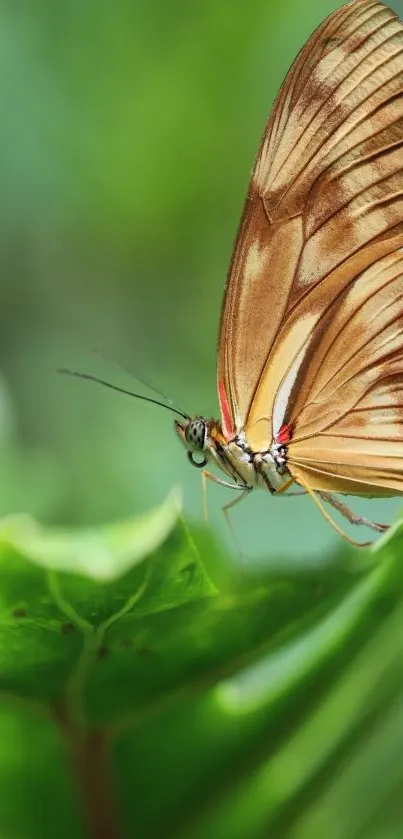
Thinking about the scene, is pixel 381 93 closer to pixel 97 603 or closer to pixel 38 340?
pixel 97 603

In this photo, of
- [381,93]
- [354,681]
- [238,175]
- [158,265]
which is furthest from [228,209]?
[354,681]

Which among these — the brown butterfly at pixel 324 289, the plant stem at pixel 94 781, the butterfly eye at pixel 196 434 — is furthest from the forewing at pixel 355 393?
the plant stem at pixel 94 781

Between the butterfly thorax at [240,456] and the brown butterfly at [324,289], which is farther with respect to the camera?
the butterfly thorax at [240,456]

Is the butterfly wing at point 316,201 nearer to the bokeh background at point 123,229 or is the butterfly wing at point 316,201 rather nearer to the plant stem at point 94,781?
the bokeh background at point 123,229

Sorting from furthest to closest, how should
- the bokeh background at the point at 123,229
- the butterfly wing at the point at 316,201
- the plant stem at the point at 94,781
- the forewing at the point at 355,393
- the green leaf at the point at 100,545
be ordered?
the bokeh background at the point at 123,229 → the forewing at the point at 355,393 → the butterfly wing at the point at 316,201 → the plant stem at the point at 94,781 → the green leaf at the point at 100,545

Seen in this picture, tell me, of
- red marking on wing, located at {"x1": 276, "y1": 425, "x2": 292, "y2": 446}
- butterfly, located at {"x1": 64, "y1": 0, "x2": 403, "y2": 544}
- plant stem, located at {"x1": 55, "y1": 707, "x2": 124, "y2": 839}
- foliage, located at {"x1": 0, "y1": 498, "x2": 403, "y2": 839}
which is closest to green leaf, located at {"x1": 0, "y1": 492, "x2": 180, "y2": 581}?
foliage, located at {"x1": 0, "y1": 498, "x2": 403, "y2": 839}

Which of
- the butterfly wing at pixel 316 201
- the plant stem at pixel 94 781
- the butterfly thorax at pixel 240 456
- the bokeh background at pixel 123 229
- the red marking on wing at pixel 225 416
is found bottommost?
the plant stem at pixel 94 781

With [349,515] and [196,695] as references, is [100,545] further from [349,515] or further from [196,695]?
[349,515]
